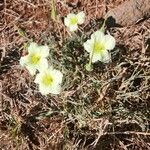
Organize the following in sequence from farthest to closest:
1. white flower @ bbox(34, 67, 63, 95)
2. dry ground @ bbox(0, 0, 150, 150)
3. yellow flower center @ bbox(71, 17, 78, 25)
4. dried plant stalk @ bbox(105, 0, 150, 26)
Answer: dried plant stalk @ bbox(105, 0, 150, 26), yellow flower center @ bbox(71, 17, 78, 25), dry ground @ bbox(0, 0, 150, 150), white flower @ bbox(34, 67, 63, 95)

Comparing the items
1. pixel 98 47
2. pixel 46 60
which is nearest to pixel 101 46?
pixel 98 47

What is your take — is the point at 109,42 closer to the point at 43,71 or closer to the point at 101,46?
the point at 101,46

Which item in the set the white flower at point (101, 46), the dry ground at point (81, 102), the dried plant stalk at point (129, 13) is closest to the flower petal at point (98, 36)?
the white flower at point (101, 46)

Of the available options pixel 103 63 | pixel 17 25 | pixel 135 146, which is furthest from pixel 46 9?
pixel 135 146

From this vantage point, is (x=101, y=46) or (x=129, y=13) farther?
(x=129, y=13)

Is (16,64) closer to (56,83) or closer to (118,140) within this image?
(56,83)

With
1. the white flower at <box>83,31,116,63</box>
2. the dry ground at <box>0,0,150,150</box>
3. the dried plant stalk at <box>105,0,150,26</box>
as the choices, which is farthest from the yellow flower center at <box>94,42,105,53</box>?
the dried plant stalk at <box>105,0,150,26</box>

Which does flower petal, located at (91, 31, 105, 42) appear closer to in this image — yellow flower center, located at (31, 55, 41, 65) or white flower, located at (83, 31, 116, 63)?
white flower, located at (83, 31, 116, 63)
